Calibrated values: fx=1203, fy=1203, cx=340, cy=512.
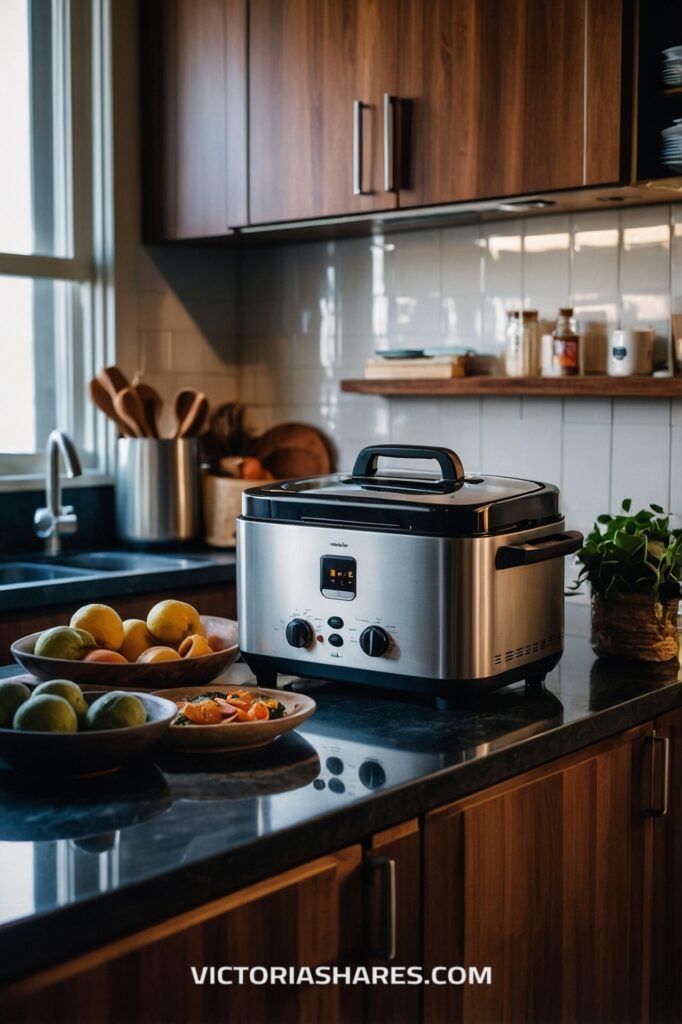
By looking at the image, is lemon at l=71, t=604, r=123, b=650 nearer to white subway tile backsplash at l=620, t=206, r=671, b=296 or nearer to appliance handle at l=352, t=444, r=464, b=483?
appliance handle at l=352, t=444, r=464, b=483

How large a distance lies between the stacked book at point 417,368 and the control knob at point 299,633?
1375 mm

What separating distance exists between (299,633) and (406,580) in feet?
0.65

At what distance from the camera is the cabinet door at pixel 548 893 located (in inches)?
57.3

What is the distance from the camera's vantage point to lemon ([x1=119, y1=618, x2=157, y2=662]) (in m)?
1.67

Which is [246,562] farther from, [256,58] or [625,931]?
[256,58]

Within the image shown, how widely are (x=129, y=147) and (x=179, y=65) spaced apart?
263 millimetres

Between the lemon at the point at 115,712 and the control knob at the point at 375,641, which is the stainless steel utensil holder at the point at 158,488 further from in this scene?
the lemon at the point at 115,712

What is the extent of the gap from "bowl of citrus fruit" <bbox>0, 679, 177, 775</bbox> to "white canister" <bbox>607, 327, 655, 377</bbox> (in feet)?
5.37

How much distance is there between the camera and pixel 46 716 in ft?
4.29

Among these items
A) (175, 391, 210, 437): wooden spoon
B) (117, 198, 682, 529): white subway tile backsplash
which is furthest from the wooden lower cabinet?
(175, 391, 210, 437): wooden spoon

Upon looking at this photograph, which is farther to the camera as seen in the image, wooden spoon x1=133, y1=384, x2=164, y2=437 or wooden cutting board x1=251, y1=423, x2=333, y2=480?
wooden cutting board x1=251, y1=423, x2=333, y2=480

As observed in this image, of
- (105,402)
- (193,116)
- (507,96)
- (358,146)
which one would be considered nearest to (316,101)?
(358,146)

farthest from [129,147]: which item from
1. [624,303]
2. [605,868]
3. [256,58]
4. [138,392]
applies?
[605,868]

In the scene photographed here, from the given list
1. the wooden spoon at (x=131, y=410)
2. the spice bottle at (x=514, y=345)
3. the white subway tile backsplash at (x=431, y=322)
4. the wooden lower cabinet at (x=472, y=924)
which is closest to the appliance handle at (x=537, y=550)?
the wooden lower cabinet at (x=472, y=924)
